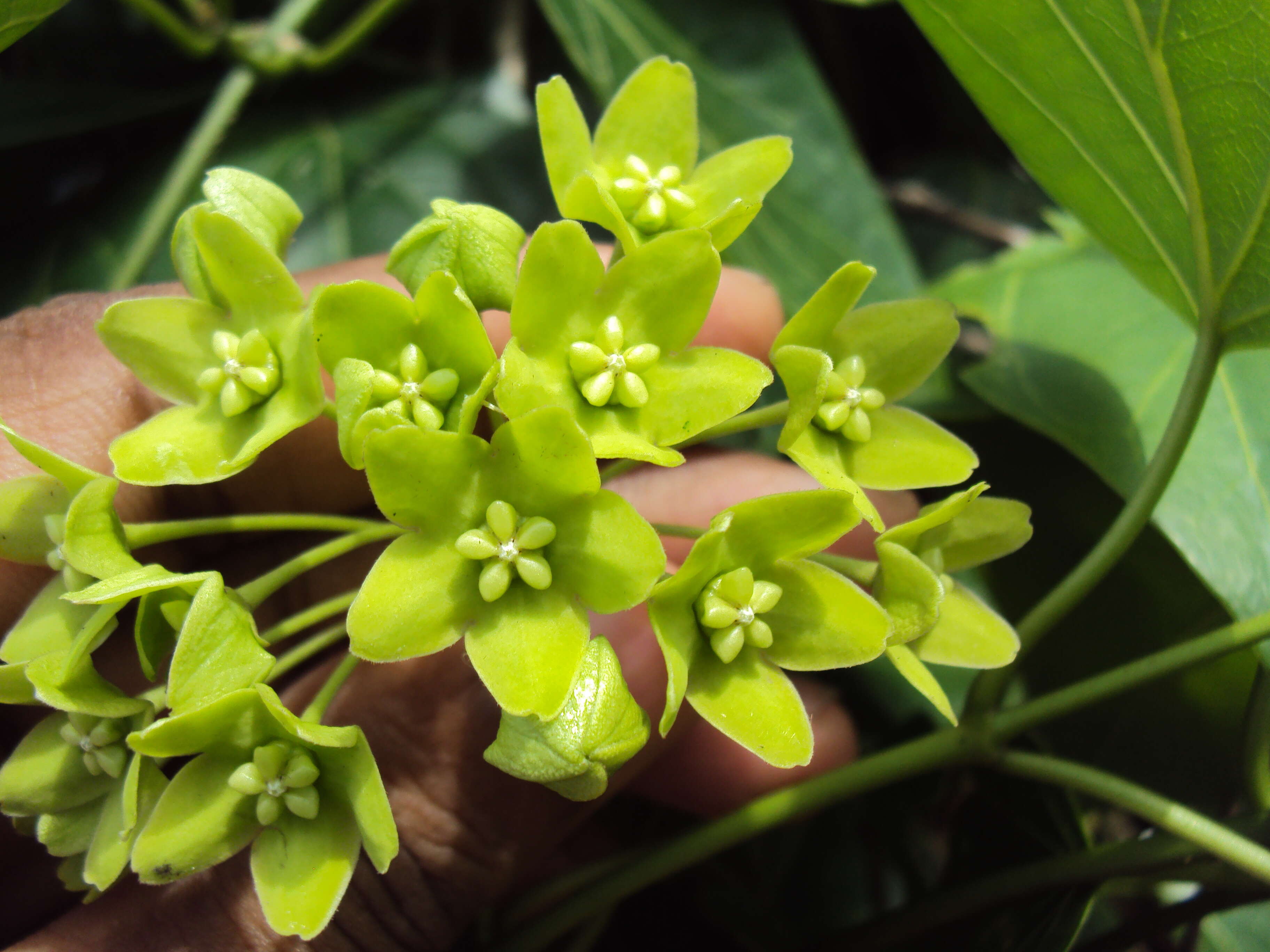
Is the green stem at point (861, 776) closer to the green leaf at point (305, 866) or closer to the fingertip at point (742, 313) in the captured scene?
the green leaf at point (305, 866)

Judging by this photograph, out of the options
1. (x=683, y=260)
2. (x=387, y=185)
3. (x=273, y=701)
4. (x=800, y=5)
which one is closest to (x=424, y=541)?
(x=273, y=701)

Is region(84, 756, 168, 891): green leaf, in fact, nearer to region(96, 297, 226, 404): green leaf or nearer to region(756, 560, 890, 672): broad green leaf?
region(96, 297, 226, 404): green leaf

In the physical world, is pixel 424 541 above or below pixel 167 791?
above

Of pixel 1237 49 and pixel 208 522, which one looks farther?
pixel 208 522

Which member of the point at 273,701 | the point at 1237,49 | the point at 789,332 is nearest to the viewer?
the point at 273,701

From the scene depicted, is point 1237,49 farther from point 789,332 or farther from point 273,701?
point 273,701

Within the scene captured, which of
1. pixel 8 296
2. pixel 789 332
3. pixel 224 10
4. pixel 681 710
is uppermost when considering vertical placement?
pixel 224 10

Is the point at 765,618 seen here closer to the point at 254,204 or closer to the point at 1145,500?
the point at 1145,500
